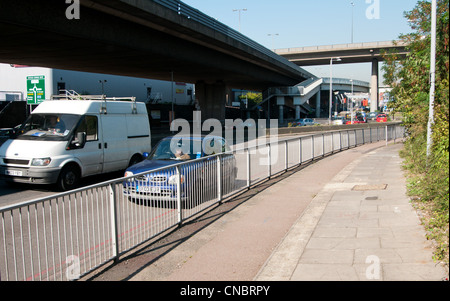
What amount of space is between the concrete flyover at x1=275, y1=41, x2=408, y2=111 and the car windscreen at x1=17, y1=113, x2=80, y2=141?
60404mm

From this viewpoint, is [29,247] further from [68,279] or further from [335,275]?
[335,275]

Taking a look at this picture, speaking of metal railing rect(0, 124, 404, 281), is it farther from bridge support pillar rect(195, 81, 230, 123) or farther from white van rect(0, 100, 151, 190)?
bridge support pillar rect(195, 81, 230, 123)

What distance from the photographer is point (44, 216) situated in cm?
443

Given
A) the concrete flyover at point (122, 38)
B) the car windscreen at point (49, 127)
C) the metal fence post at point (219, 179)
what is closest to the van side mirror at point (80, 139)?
the car windscreen at point (49, 127)

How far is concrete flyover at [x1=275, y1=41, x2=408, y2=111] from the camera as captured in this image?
67000 millimetres

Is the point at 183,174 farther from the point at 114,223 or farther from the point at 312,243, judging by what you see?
the point at 312,243

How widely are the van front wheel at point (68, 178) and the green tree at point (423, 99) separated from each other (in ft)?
27.7

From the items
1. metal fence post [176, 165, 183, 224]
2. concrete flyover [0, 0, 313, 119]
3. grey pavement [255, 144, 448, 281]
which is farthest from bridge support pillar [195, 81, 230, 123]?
metal fence post [176, 165, 183, 224]

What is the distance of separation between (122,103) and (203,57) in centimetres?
1850

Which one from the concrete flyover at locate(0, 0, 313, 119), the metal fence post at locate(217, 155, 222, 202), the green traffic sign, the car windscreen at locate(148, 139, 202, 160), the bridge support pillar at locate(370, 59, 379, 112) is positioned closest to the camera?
the metal fence post at locate(217, 155, 222, 202)

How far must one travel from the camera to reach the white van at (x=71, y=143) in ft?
34.6

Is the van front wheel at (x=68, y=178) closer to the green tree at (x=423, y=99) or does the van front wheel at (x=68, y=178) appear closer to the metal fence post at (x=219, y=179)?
the metal fence post at (x=219, y=179)

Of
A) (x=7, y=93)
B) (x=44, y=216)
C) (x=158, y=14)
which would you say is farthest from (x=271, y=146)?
(x=7, y=93)

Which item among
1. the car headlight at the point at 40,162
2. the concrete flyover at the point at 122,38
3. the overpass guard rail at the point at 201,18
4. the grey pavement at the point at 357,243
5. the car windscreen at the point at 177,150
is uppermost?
the overpass guard rail at the point at 201,18
